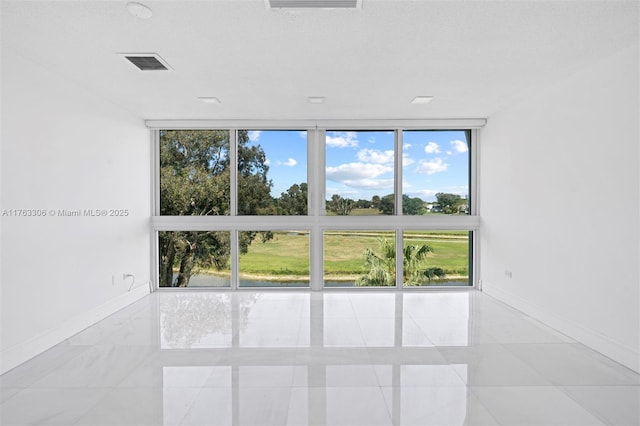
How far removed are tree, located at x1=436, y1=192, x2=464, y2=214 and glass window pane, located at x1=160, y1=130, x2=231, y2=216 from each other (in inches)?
138

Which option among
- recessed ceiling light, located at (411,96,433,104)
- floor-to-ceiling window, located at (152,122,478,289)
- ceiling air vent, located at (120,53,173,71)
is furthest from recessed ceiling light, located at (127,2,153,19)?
floor-to-ceiling window, located at (152,122,478,289)

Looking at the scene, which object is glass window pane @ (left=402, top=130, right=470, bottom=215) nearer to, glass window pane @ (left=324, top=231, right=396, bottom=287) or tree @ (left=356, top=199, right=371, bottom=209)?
tree @ (left=356, top=199, right=371, bottom=209)

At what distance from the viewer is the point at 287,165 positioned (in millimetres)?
6258

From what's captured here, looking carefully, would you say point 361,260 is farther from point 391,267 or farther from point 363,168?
point 363,168

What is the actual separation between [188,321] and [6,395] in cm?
191

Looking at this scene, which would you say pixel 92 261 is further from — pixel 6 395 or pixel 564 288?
pixel 564 288

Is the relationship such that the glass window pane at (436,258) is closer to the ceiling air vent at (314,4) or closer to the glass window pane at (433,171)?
the glass window pane at (433,171)

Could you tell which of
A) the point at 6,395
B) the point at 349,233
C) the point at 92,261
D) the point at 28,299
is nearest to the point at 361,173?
the point at 349,233

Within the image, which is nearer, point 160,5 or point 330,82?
point 160,5

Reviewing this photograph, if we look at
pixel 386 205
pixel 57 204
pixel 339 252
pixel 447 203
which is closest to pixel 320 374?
pixel 57 204

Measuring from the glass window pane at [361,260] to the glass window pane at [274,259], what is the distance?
400 millimetres

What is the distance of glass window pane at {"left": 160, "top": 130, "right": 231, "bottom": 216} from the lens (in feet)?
20.4

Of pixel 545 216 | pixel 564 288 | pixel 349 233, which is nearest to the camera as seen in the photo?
pixel 564 288

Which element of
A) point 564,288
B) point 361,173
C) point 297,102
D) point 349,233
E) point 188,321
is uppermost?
point 297,102
